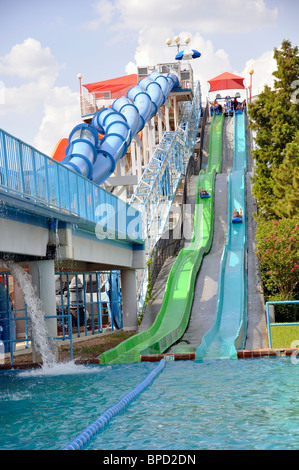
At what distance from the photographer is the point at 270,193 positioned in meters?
30.1

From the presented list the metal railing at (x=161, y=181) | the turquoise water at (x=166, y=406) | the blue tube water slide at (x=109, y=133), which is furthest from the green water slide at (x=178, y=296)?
the blue tube water slide at (x=109, y=133)

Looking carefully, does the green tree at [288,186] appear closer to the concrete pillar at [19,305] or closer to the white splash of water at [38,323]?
the concrete pillar at [19,305]

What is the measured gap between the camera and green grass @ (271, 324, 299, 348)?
1764cm

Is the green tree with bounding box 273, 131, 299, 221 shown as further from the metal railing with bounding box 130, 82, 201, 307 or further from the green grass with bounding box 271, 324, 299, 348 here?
the green grass with bounding box 271, 324, 299, 348

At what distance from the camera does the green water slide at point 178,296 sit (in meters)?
16.5

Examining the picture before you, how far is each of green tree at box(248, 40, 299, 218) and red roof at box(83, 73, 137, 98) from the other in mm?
25772

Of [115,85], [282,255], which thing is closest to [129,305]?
[282,255]

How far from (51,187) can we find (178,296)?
919 centimetres

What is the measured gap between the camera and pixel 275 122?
3012 centimetres

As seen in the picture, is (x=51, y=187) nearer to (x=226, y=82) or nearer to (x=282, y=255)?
(x=282, y=255)

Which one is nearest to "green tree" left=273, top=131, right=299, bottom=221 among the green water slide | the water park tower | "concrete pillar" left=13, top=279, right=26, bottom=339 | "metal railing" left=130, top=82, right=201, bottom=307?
the green water slide

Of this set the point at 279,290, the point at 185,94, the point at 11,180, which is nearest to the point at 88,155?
the point at 279,290

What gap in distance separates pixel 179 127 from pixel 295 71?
1061 centimetres

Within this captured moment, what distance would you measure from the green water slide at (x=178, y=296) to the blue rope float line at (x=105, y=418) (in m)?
3.62
